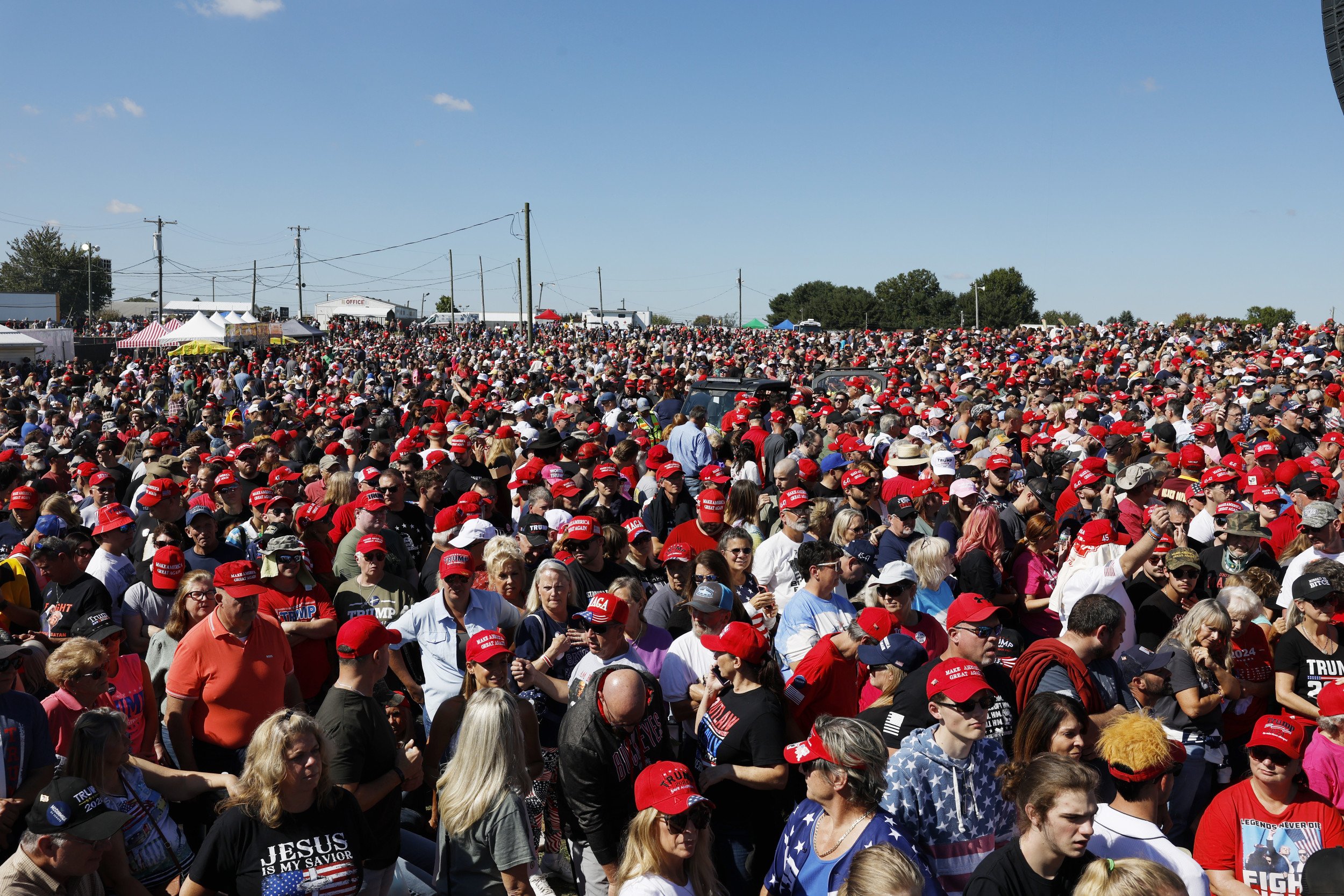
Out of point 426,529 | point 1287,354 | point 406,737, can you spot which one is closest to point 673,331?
point 1287,354

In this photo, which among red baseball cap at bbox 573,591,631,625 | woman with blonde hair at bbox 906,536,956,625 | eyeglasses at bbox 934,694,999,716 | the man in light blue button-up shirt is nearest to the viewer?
eyeglasses at bbox 934,694,999,716

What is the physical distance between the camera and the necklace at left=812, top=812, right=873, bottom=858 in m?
3.19

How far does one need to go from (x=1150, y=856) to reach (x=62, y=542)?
5993 mm

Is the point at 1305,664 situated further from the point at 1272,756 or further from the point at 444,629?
the point at 444,629

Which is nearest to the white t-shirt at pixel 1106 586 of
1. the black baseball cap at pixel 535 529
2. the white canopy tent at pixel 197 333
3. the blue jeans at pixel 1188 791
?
the blue jeans at pixel 1188 791

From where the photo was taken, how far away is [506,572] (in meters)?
5.66

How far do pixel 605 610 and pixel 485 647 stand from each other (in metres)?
0.60

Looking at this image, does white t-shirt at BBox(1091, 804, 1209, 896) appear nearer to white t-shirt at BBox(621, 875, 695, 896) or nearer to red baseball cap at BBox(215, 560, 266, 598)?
white t-shirt at BBox(621, 875, 695, 896)

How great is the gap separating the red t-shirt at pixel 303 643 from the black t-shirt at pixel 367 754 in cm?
151

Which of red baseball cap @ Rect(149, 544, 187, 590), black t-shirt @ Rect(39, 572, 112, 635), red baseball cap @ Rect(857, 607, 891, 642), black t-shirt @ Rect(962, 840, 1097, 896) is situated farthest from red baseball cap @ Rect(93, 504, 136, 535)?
black t-shirt @ Rect(962, 840, 1097, 896)

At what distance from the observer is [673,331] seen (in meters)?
49.3

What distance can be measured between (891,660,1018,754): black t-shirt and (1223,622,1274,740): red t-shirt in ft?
5.18

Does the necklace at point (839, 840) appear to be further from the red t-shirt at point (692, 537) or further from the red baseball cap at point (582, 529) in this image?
the red t-shirt at point (692, 537)

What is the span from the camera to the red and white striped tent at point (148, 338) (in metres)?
37.4
